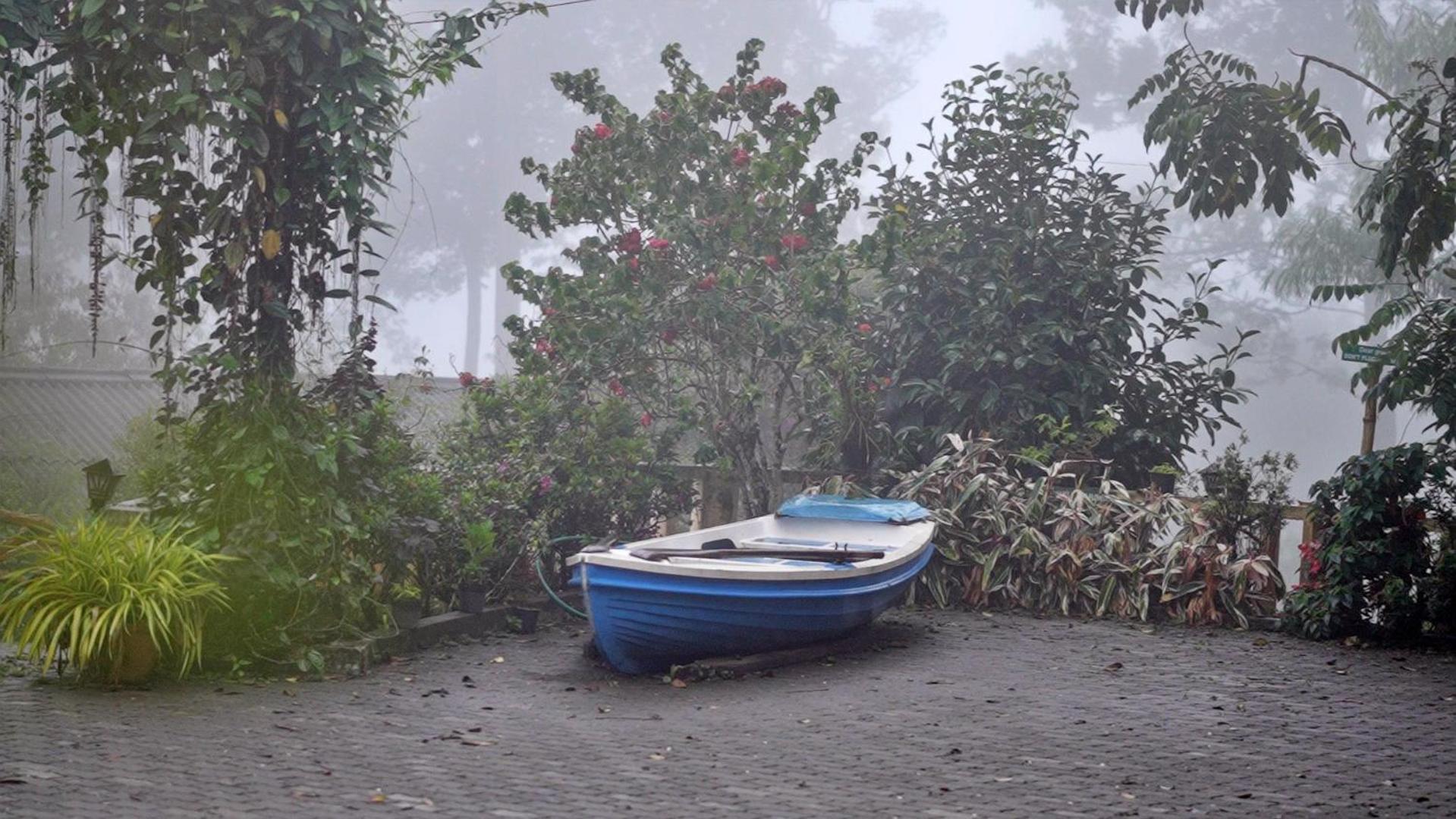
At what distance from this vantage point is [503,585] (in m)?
10.5

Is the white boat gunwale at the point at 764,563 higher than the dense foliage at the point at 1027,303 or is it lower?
lower

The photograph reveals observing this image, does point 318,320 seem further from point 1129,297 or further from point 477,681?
point 1129,297

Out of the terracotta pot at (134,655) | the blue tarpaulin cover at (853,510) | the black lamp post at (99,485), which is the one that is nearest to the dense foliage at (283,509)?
the terracotta pot at (134,655)

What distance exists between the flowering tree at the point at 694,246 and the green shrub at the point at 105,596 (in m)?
4.72

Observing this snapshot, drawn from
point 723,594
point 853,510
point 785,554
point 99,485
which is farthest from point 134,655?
point 853,510

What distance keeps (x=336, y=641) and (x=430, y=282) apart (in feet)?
109

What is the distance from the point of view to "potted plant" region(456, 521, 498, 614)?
973 centimetres

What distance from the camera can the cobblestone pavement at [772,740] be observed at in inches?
215

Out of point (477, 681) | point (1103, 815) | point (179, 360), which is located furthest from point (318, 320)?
point (1103, 815)

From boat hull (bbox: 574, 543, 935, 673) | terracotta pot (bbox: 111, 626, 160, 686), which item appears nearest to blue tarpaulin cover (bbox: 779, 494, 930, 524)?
boat hull (bbox: 574, 543, 935, 673)

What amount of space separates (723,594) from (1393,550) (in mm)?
4726

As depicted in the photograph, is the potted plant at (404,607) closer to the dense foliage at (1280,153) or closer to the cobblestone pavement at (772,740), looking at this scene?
the cobblestone pavement at (772,740)

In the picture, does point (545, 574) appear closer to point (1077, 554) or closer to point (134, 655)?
point (1077, 554)

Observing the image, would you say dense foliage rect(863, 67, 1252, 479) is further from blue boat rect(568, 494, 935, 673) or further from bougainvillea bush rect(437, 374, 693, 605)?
blue boat rect(568, 494, 935, 673)
